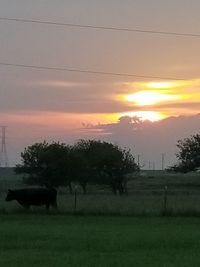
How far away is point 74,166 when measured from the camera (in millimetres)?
67875

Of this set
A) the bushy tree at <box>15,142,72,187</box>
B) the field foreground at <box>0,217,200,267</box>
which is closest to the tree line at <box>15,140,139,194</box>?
the bushy tree at <box>15,142,72,187</box>

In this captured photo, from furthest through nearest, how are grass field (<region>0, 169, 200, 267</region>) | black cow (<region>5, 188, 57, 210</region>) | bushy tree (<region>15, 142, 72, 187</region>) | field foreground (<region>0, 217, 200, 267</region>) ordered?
bushy tree (<region>15, 142, 72, 187</region>) < black cow (<region>5, 188, 57, 210</region>) < grass field (<region>0, 169, 200, 267</region>) < field foreground (<region>0, 217, 200, 267</region>)

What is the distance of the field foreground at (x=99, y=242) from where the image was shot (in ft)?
49.3

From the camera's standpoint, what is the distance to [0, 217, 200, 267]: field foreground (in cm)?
1502

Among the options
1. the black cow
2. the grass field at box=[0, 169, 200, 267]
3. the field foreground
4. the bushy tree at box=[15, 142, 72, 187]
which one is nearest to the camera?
the field foreground

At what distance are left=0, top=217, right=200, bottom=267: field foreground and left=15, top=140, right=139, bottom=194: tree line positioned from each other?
37369 millimetres

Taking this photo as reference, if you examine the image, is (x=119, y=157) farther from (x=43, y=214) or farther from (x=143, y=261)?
(x=143, y=261)

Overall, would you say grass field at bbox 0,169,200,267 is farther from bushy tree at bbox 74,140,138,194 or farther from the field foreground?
bushy tree at bbox 74,140,138,194

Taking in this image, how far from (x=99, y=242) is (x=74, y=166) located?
48993 millimetres

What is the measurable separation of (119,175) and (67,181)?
19.3ft

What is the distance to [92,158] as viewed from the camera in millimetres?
73188

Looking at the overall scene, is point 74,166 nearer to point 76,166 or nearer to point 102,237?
point 76,166

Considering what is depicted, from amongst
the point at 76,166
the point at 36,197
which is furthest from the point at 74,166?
the point at 36,197

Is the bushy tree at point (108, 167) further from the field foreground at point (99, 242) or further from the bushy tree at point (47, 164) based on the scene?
the field foreground at point (99, 242)
